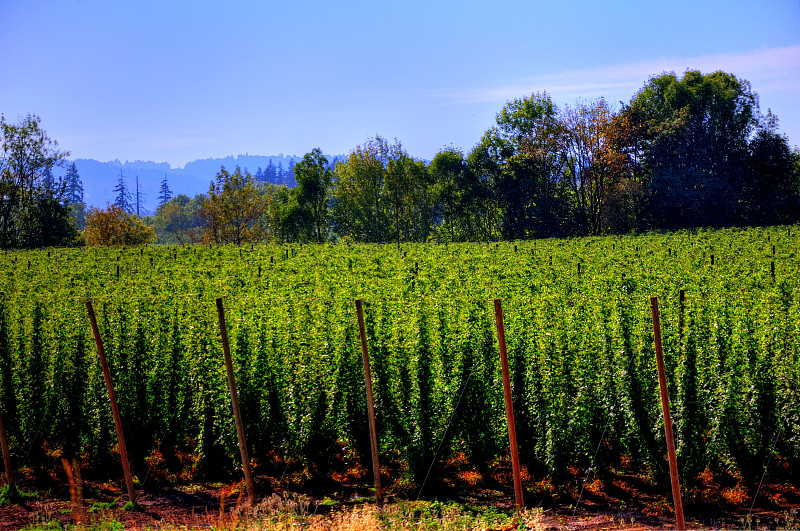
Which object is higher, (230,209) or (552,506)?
(230,209)

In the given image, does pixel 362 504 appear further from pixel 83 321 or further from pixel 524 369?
pixel 83 321

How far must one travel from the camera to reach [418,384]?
10648 mm

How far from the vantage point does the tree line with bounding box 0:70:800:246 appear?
1909 inches

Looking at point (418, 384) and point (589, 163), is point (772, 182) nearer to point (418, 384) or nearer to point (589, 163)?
point (589, 163)

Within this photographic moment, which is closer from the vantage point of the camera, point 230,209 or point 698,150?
point 698,150

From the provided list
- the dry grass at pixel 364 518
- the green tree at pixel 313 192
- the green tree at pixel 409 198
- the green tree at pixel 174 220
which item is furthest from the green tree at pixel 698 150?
the green tree at pixel 174 220

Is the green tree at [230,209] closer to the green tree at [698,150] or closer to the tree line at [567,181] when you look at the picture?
the tree line at [567,181]

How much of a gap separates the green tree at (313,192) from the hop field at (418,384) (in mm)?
49349

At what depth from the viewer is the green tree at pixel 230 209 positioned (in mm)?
64688

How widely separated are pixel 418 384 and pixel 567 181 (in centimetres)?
4845

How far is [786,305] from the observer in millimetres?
11672

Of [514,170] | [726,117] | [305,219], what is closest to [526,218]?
[514,170]

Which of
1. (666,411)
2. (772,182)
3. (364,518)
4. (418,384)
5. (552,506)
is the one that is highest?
(772,182)

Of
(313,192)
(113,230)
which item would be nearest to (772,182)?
(313,192)
